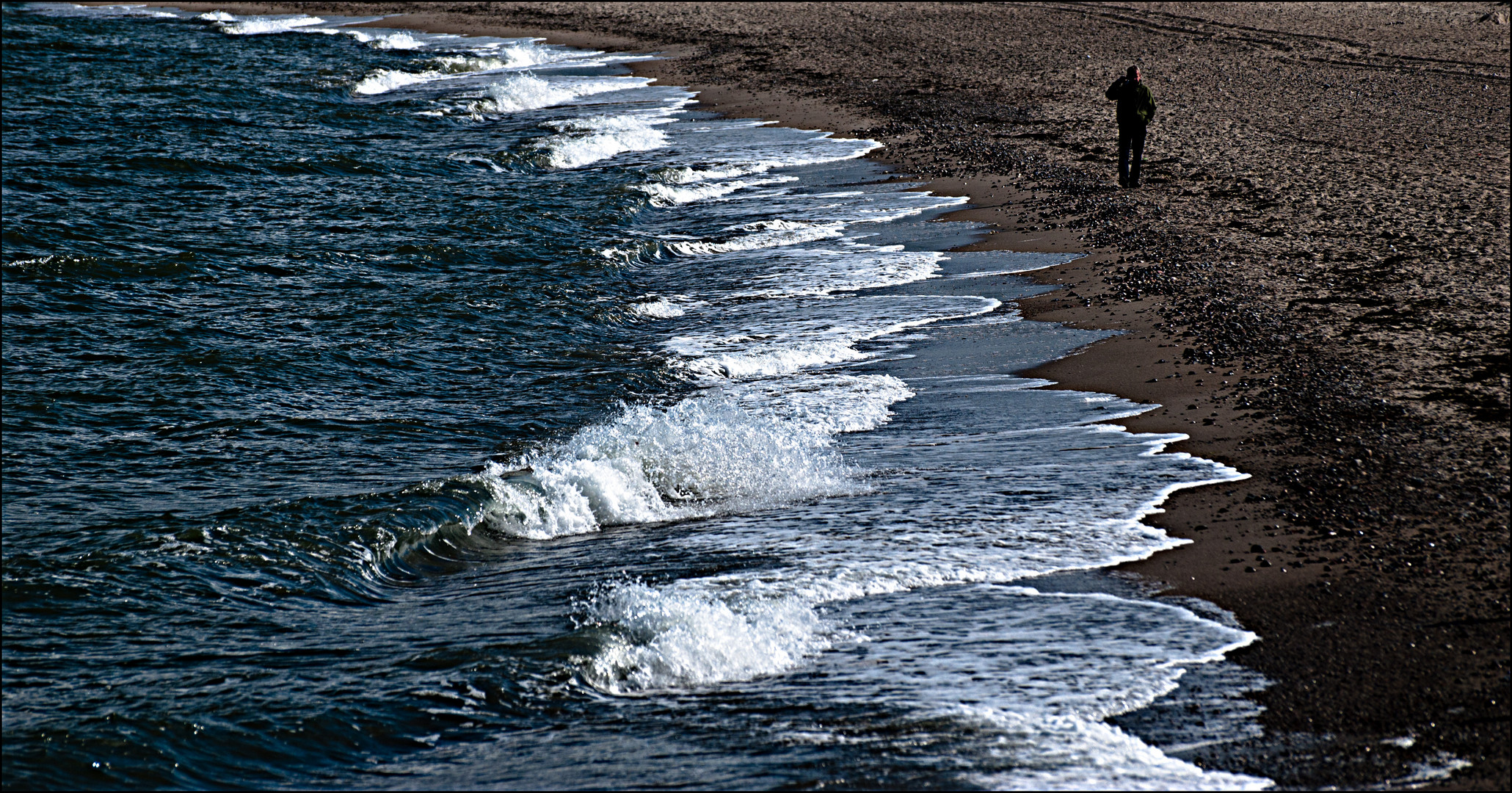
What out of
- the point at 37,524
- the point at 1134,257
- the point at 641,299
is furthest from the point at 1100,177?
the point at 37,524

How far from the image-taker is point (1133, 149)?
1573cm

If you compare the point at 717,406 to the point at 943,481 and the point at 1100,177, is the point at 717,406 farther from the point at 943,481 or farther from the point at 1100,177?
the point at 1100,177

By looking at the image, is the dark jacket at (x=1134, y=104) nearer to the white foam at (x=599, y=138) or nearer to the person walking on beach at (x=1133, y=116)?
the person walking on beach at (x=1133, y=116)

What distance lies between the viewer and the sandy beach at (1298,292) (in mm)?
5586

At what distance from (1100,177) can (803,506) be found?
10464 millimetres

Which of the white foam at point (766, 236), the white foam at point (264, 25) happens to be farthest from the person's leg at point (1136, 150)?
the white foam at point (264, 25)

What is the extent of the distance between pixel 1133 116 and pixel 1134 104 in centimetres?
17

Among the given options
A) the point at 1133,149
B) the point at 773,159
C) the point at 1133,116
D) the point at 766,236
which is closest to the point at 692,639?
the point at 766,236

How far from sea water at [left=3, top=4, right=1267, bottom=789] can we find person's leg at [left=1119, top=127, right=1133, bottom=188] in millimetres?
2625

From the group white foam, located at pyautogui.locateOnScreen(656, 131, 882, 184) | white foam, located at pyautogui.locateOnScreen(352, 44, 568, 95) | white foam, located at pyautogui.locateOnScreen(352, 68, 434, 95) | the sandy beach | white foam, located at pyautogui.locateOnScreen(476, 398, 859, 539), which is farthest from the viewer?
white foam, located at pyautogui.locateOnScreen(352, 44, 568, 95)

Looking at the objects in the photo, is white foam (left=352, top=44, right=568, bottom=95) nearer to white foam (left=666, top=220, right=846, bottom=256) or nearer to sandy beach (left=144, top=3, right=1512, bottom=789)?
sandy beach (left=144, top=3, right=1512, bottom=789)

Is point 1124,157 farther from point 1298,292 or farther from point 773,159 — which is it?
point 773,159

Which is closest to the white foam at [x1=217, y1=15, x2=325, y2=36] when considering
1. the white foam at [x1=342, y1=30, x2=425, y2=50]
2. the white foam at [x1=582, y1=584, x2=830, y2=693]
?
the white foam at [x1=342, y1=30, x2=425, y2=50]

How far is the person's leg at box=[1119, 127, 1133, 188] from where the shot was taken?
15.5m
